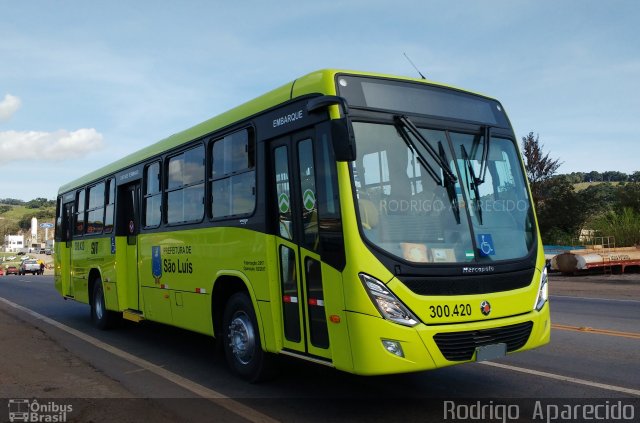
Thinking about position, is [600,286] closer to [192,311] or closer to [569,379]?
[569,379]

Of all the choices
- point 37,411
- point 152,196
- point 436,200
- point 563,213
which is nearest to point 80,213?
point 152,196

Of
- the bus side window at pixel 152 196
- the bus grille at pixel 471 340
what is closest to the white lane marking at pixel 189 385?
the bus grille at pixel 471 340

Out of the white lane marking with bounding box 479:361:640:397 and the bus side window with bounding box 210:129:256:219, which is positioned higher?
the bus side window with bounding box 210:129:256:219

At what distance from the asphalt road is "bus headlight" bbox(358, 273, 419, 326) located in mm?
1013

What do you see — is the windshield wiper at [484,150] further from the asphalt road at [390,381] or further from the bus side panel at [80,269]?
the bus side panel at [80,269]

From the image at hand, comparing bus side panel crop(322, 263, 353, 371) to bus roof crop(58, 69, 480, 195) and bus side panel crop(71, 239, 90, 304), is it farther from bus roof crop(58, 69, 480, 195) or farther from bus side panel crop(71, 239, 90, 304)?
bus side panel crop(71, 239, 90, 304)

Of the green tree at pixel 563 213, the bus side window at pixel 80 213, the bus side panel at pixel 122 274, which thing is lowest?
the bus side panel at pixel 122 274

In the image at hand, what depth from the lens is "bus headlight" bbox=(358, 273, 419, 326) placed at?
4867 mm

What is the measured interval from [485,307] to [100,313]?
8.55m

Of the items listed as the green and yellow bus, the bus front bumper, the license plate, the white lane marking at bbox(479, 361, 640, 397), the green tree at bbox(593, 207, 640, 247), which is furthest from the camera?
the green tree at bbox(593, 207, 640, 247)

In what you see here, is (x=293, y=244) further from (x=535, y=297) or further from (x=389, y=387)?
(x=535, y=297)

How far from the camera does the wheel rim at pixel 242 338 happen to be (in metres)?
6.54

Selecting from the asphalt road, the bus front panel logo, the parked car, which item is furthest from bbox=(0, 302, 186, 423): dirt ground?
the parked car

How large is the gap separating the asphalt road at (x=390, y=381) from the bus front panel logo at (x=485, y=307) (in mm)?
1013
